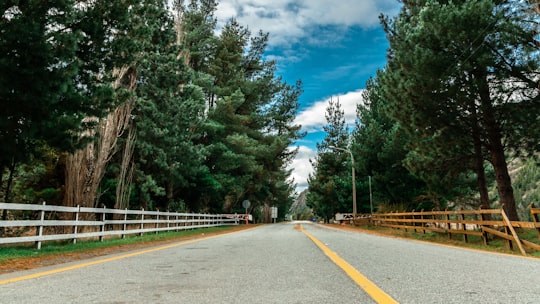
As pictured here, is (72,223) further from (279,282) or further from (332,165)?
(332,165)

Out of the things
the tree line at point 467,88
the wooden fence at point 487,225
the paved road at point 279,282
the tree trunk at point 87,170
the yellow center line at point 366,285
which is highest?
the tree line at point 467,88

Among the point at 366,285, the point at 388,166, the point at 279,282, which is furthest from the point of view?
the point at 388,166

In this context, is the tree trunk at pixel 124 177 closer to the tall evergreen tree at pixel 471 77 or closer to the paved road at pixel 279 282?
the paved road at pixel 279 282

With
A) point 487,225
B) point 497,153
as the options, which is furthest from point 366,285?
point 497,153

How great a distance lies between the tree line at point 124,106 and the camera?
322 inches

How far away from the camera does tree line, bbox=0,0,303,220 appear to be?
322 inches

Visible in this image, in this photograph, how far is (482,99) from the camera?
44.9 feet

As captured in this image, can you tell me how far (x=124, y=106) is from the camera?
1559 cm

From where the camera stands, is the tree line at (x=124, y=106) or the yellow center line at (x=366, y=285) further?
the tree line at (x=124, y=106)

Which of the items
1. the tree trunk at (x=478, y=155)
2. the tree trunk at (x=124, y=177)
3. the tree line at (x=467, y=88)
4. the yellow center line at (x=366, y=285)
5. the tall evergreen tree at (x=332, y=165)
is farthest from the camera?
the tall evergreen tree at (x=332, y=165)

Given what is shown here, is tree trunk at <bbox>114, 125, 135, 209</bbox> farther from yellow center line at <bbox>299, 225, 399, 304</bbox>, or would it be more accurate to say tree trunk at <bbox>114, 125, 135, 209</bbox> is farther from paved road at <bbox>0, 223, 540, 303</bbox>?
yellow center line at <bbox>299, 225, 399, 304</bbox>

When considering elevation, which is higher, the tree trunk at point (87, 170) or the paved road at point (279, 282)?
the tree trunk at point (87, 170)

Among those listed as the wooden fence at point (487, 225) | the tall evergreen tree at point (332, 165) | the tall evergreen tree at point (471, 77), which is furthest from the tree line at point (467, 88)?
the tall evergreen tree at point (332, 165)

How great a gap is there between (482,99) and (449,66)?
173cm
